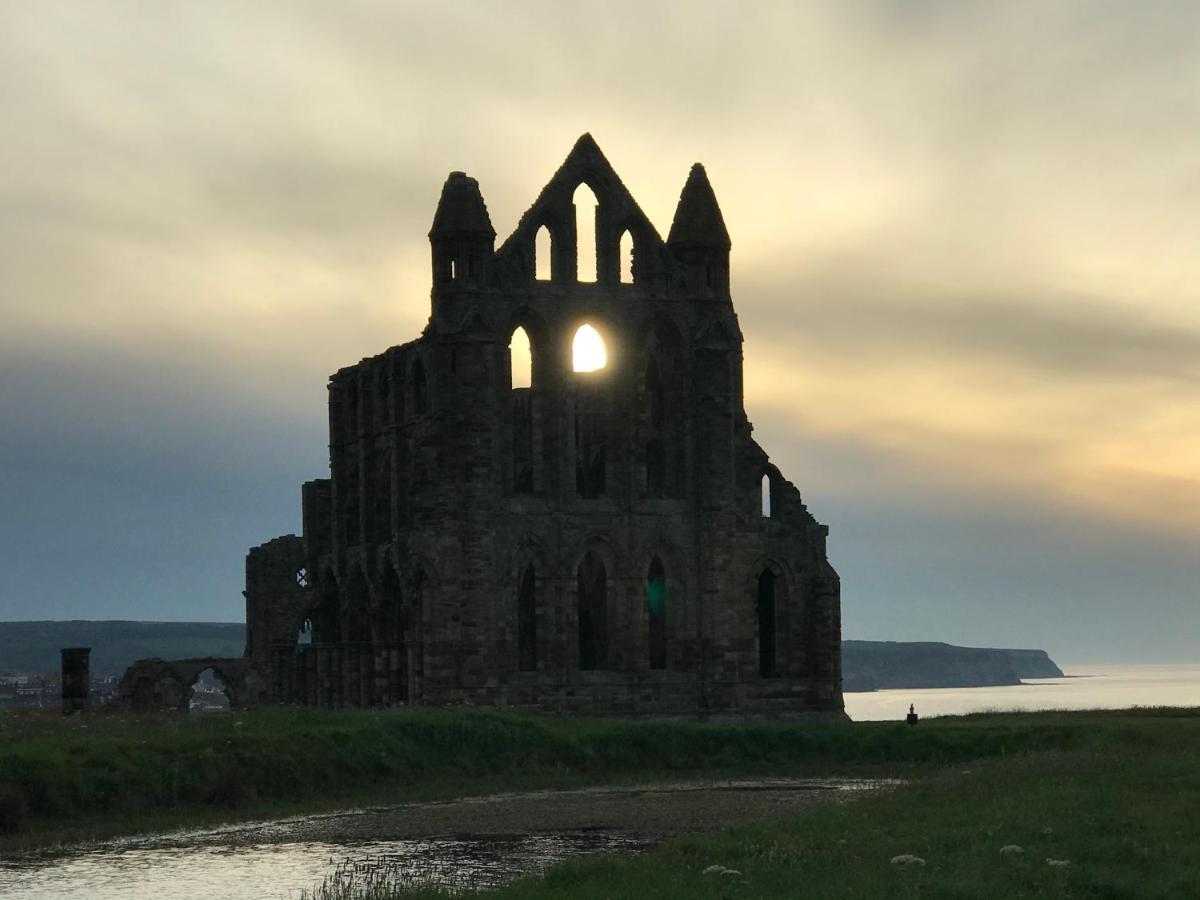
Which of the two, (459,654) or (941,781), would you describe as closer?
(941,781)

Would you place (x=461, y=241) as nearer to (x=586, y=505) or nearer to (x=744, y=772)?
(x=586, y=505)

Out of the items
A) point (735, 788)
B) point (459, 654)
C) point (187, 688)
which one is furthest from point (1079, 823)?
point (187, 688)

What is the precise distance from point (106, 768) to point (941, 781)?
16.3 meters

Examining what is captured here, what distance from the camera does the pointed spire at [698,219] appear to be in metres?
73.3

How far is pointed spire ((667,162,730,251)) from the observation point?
241ft

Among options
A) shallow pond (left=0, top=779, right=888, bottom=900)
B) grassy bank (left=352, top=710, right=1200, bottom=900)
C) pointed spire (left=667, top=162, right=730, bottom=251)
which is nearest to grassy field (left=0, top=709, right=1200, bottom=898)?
grassy bank (left=352, top=710, right=1200, bottom=900)

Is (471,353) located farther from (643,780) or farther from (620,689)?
(643,780)

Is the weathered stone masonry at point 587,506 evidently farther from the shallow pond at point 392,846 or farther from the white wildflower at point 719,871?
the white wildflower at point 719,871

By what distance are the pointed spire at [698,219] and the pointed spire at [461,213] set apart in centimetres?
693

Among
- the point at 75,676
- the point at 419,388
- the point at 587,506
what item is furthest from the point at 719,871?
the point at 419,388

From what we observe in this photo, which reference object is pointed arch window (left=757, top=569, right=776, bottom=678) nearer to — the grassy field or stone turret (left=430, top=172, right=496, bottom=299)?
the grassy field

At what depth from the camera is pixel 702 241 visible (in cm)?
7312

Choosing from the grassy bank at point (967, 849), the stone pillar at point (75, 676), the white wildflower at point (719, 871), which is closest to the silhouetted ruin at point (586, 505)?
the stone pillar at point (75, 676)

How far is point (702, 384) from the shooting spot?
71.8m
